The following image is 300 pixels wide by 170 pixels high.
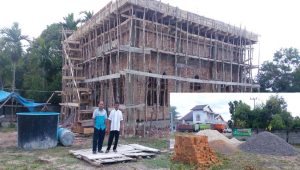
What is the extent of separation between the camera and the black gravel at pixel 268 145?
Answer: 5.29m

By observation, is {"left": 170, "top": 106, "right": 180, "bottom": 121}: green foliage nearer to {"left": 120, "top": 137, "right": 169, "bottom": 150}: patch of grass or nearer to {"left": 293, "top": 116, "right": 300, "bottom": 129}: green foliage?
{"left": 293, "top": 116, "right": 300, "bottom": 129}: green foliage

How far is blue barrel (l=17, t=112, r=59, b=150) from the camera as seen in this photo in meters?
10.8

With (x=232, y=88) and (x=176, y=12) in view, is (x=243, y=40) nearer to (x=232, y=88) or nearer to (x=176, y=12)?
(x=232, y=88)

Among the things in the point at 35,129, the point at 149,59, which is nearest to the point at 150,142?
the point at 35,129

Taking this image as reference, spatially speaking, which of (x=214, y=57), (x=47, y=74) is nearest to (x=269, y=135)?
(x=214, y=57)

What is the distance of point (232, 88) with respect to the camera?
22.9 meters

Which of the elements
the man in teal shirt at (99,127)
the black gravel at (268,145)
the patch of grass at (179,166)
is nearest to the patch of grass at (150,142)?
the man in teal shirt at (99,127)

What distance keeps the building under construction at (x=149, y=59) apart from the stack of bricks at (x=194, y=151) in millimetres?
8867

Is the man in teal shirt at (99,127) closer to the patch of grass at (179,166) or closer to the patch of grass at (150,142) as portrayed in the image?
the patch of grass at (150,142)

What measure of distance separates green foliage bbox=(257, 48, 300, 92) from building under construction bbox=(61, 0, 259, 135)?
3448 millimetres

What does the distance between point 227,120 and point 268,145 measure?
245 cm

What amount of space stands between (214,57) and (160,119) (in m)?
6.60

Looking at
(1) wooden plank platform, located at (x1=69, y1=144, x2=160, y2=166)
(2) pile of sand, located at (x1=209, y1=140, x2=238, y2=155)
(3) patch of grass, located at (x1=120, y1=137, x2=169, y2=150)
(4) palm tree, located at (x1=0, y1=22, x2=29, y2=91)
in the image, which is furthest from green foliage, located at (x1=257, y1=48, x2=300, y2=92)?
(4) palm tree, located at (x1=0, y1=22, x2=29, y2=91)

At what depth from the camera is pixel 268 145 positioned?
6551 mm
